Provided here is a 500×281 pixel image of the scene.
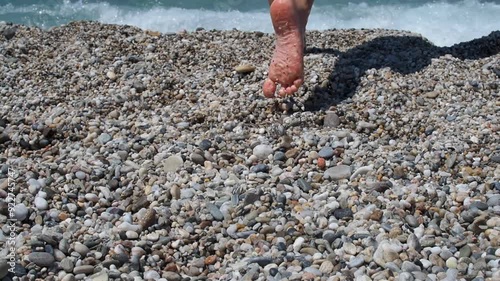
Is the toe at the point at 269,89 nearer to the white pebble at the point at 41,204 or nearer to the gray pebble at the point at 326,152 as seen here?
the gray pebble at the point at 326,152

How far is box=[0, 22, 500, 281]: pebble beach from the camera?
1990mm

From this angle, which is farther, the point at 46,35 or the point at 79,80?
the point at 46,35

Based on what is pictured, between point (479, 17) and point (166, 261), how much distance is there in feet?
22.1

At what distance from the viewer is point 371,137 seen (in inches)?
111

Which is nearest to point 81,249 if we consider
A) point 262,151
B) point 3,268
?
point 3,268

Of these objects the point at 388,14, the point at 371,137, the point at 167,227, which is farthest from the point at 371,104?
the point at 388,14

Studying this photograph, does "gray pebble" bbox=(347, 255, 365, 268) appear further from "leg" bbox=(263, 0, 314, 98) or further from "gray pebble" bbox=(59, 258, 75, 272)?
"leg" bbox=(263, 0, 314, 98)

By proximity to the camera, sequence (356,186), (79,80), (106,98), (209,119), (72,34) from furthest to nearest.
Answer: (72,34) → (79,80) → (106,98) → (209,119) → (356,186)

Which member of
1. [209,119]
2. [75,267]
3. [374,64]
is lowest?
[75,267]

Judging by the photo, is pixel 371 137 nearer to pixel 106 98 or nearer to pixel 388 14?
pixel 106 98

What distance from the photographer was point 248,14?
26.5ft

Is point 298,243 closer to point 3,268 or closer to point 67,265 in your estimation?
point 67,265

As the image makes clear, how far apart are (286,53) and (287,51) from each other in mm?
11

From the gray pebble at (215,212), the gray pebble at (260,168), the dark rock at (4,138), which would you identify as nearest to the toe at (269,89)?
the gray pebble at (260,168)
